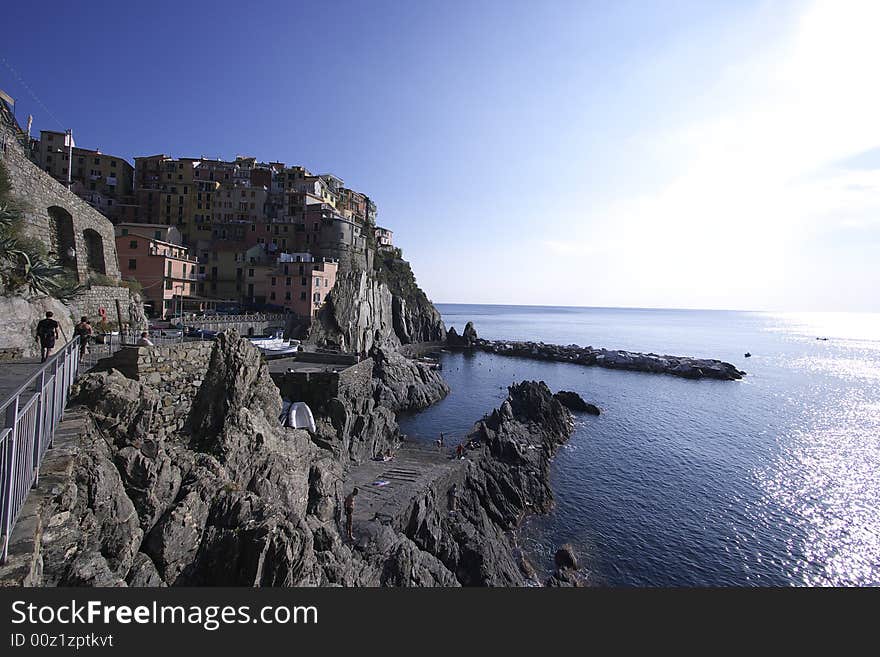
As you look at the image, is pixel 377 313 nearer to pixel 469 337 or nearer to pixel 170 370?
pixel 469 337

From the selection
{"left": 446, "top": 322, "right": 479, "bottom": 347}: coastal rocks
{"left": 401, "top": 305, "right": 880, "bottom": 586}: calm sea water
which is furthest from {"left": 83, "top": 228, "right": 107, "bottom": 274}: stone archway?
{"left": 446, "top": 322, "right": 479, "bottom": 347}: coastal rocks

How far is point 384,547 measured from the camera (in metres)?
17.4

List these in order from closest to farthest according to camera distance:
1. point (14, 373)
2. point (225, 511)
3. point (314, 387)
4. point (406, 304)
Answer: point (14, 373) < point (225, 511) < point (314, 387) < point (406, 304)

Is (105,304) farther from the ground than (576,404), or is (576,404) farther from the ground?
(105,304)

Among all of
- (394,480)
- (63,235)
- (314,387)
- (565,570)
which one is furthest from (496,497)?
(63,235)

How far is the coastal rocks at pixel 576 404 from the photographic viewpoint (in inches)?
2153

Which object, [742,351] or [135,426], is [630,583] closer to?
[135,426]

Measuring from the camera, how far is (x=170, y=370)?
449 inches

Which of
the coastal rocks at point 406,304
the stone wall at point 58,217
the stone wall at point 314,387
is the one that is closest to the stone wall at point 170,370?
the stone wall at point 58,217

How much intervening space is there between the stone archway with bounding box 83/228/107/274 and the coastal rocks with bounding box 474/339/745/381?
87890 mm

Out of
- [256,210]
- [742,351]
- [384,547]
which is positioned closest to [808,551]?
[384,547]

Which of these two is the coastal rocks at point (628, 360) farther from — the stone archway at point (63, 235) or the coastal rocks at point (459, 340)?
the stone archway at point (63, 235)

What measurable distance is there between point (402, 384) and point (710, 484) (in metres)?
33.7

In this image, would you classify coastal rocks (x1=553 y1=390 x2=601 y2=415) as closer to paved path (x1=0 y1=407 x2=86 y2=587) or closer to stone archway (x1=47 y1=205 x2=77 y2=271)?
stone archway (x1=47 y1=205 x2=77 y2=271)
